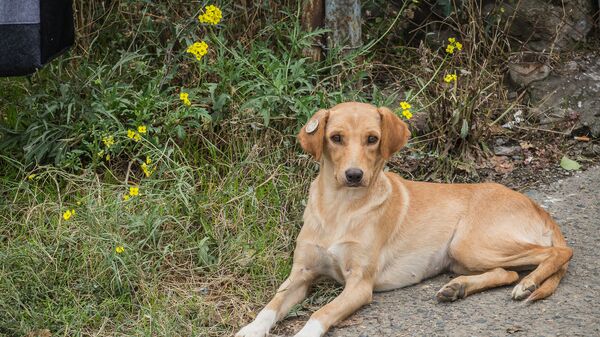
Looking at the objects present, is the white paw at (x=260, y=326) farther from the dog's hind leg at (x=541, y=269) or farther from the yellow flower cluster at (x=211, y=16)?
the yellow flower cluster at (x=211, y=16)

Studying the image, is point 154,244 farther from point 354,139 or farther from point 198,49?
point 198,49

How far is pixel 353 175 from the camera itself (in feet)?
17.6

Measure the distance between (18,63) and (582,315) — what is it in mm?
3246

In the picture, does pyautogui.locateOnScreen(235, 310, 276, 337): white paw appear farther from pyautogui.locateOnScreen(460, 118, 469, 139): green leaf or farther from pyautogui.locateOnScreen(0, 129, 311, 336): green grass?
pyautogui.locateOnScreen(460, 118, 469, 139): green leaf

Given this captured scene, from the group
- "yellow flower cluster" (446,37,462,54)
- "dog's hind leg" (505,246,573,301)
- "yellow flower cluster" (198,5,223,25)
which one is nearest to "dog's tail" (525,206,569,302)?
"dog's hind leg" (505,246,573,301)

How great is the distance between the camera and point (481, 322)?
521 cm

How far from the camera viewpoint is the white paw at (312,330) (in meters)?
5.14

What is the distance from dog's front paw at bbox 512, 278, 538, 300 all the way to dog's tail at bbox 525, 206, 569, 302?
0.03 meters

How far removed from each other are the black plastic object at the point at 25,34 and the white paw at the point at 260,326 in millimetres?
1776

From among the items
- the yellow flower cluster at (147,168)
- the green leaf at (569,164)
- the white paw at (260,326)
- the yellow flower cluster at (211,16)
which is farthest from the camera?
the green leaf at (569,164)

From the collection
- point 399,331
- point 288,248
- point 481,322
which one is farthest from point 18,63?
point 481,322

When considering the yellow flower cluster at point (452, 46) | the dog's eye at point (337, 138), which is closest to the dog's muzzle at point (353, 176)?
the dog's eye at point (337, 138)

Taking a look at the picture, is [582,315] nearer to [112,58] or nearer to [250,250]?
[250,250]

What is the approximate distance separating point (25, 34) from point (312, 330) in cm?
215
